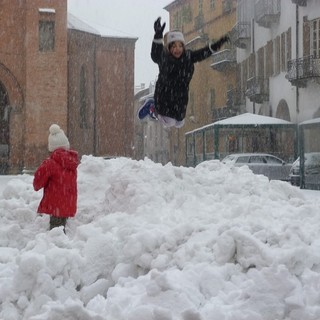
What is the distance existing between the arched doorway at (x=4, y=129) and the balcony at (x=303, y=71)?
12898 mm

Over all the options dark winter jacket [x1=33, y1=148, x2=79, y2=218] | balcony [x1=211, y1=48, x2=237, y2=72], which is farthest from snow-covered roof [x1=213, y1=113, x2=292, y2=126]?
dark winter jacket [x1=33, y1=148, x2=79, y2=218]

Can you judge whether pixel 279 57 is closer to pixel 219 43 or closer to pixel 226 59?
pixel 226 59

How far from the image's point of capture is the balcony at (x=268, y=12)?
102 feet

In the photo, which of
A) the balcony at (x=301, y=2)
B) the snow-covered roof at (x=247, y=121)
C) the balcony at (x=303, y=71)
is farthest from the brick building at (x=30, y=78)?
the balcony at (x=301, y=2)

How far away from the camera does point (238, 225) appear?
5730mm

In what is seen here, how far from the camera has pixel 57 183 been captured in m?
7.94

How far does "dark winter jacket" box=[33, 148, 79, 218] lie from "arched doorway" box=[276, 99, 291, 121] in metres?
23.7

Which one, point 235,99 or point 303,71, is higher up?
point 235,99

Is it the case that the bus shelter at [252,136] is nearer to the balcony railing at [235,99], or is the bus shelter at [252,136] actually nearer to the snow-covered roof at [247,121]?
the snow-covered roof at [247,121]

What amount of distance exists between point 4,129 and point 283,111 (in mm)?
13736

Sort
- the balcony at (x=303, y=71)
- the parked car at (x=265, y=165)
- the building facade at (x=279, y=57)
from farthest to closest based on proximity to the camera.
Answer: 1. the building facade at (x=279, y=57)
2. the balcony at (x=303, y=71)
3. the parked car at (x=265, y=165)

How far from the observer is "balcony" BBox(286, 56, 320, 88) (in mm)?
26094

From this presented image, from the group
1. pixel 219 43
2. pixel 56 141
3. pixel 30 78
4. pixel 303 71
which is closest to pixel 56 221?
pixel 56 141

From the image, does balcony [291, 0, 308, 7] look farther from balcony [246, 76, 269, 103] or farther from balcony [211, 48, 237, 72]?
balcony [211, 48, 237, 72]
